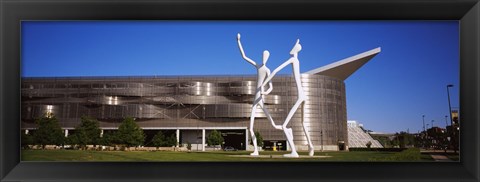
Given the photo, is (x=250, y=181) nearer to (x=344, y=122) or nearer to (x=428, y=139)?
(x=428, y=139)

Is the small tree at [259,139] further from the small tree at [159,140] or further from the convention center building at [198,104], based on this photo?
the small tree at [159,140]

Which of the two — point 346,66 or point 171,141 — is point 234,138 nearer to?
point 171,141

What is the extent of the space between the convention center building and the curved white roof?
0.07 m

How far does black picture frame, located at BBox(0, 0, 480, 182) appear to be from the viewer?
664 cm

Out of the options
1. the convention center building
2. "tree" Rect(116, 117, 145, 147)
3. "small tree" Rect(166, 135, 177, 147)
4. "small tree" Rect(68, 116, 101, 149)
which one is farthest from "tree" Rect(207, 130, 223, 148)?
"small tree" Rect(68, 116, 101, 149)

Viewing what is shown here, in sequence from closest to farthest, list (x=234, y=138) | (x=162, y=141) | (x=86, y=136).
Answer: (x=86, y=136)
(x=162, y=141)
(x=234, y=138)

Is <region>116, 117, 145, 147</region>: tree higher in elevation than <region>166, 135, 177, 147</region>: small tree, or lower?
higher

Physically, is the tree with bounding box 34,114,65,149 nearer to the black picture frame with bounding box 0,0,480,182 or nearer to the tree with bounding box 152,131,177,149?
the tree with bounding box 152,131,177,149

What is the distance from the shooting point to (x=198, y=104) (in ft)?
114

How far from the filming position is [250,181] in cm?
696

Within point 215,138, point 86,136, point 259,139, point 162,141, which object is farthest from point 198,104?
point 86,136
